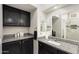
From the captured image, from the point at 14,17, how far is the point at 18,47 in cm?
101

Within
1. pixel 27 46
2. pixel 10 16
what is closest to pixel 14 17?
pixel 10 16

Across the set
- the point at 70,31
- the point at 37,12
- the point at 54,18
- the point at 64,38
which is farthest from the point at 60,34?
the point at 37,12

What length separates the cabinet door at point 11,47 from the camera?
1474 mm

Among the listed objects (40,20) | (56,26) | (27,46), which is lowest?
(27,46)

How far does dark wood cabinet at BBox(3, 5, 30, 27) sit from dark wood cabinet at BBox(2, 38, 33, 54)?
67 centimetres

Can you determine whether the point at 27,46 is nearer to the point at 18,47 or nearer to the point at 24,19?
the point at 18,47

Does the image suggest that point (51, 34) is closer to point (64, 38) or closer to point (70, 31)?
point (64, 38)

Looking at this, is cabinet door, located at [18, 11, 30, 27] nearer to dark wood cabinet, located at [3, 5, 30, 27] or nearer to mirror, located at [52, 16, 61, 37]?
dark wood cabinet, located at [3, 5, 30, 27]

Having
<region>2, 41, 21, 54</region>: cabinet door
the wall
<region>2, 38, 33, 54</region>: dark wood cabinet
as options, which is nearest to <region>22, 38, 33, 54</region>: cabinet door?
<region>2, 38, 33, 54</region>: dark wood cabinet

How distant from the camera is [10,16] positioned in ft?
6.15

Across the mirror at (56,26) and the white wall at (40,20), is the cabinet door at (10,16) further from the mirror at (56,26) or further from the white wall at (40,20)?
the mirror at (56,26)

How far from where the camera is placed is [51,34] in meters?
2.01

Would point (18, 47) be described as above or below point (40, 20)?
below

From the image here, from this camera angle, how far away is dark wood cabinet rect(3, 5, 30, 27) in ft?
5.80
